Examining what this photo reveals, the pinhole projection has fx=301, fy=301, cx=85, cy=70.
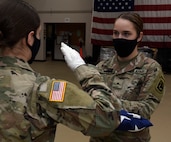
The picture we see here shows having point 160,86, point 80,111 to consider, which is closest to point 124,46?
point 160,86

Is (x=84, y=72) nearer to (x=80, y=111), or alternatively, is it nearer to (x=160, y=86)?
(x=80, y=111)

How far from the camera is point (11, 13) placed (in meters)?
0.95

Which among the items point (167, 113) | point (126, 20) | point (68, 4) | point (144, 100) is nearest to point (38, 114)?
point (144, 100)

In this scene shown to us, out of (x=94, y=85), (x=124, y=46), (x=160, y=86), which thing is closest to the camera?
(x=94, y=85)

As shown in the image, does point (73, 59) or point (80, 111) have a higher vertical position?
point (73, 59)

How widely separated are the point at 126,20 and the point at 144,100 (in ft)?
1.58

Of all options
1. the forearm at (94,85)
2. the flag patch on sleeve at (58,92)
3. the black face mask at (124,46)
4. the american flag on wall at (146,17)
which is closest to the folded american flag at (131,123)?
the forearm at (94,85)

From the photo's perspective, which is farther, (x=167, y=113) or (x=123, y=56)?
(x=167, y=113)

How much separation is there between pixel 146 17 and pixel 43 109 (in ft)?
36.6

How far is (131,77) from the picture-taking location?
5.57 ft

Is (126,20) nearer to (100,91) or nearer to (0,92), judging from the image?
(100,91)

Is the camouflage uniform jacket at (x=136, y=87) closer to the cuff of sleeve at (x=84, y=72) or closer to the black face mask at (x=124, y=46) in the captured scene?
the black face mask at (x=124, y=46)

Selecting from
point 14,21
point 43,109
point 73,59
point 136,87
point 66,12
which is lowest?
point 66,12

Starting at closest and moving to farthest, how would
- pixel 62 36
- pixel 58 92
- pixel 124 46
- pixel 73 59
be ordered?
pixel 58 92
pixel 73 59
pixel 124 46
pixel 62 36
